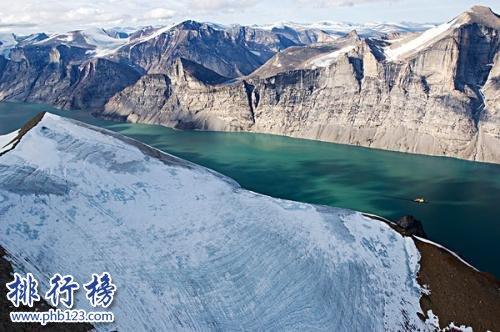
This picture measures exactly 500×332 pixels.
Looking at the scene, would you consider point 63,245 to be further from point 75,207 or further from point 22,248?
point 75,207

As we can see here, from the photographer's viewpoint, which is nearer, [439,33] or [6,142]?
[6,142]

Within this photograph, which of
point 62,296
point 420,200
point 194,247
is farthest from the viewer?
point 420,200

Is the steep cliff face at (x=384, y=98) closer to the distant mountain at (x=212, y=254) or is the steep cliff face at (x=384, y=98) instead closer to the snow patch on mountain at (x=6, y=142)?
the distant mountain at (x=212, y=254)

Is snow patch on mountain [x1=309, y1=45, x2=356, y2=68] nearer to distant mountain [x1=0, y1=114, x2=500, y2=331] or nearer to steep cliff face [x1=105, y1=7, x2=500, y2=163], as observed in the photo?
steep cliff face [x1=105, y1=7, x2=500, y2=163]

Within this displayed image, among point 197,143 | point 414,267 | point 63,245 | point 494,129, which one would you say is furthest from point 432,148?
point 63,245

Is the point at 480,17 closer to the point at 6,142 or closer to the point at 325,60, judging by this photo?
the point at 325,60

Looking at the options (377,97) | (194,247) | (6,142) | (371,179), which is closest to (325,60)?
(377,97)
